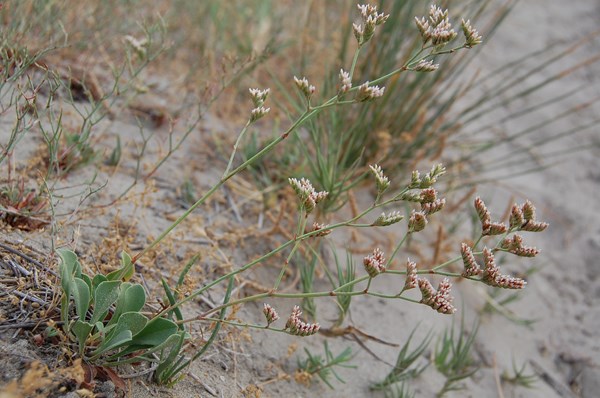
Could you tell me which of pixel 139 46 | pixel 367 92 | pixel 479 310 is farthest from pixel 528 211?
pixel 139 46

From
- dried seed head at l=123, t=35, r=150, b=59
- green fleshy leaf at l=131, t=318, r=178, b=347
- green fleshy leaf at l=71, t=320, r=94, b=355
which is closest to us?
green fleshy leaf at l=71, t=320, r=94, b=355

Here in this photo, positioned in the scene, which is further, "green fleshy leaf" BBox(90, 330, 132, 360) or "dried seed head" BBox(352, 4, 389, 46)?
"dried seed head" BBox(352, 4, 389, 46)

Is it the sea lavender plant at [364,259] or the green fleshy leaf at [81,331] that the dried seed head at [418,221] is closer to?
the sea lavender plant at [364,259]

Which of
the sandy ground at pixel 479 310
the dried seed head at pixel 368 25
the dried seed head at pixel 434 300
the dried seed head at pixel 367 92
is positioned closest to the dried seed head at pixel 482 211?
the dried seed head at pixel 434 300

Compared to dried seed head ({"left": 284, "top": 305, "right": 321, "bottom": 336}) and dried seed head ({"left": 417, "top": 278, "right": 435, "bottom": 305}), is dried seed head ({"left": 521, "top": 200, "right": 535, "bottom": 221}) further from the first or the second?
dried seed head ({"left": 284, "top": 305, "right": 321, "bottom": 336})

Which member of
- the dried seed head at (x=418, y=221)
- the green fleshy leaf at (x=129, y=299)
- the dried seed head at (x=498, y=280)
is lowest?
the green fleshy leaf at (x=129, y=299)

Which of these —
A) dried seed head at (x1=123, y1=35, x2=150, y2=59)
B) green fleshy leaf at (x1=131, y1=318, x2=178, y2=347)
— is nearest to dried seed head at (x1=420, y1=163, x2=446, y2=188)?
green fleshy leaf at (x1=131, y1=318, x2=178, y2=347)

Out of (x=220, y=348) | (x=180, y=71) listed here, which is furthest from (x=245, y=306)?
(x=180, y=71)

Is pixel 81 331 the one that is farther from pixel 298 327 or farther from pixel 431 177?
pixel 431 177
